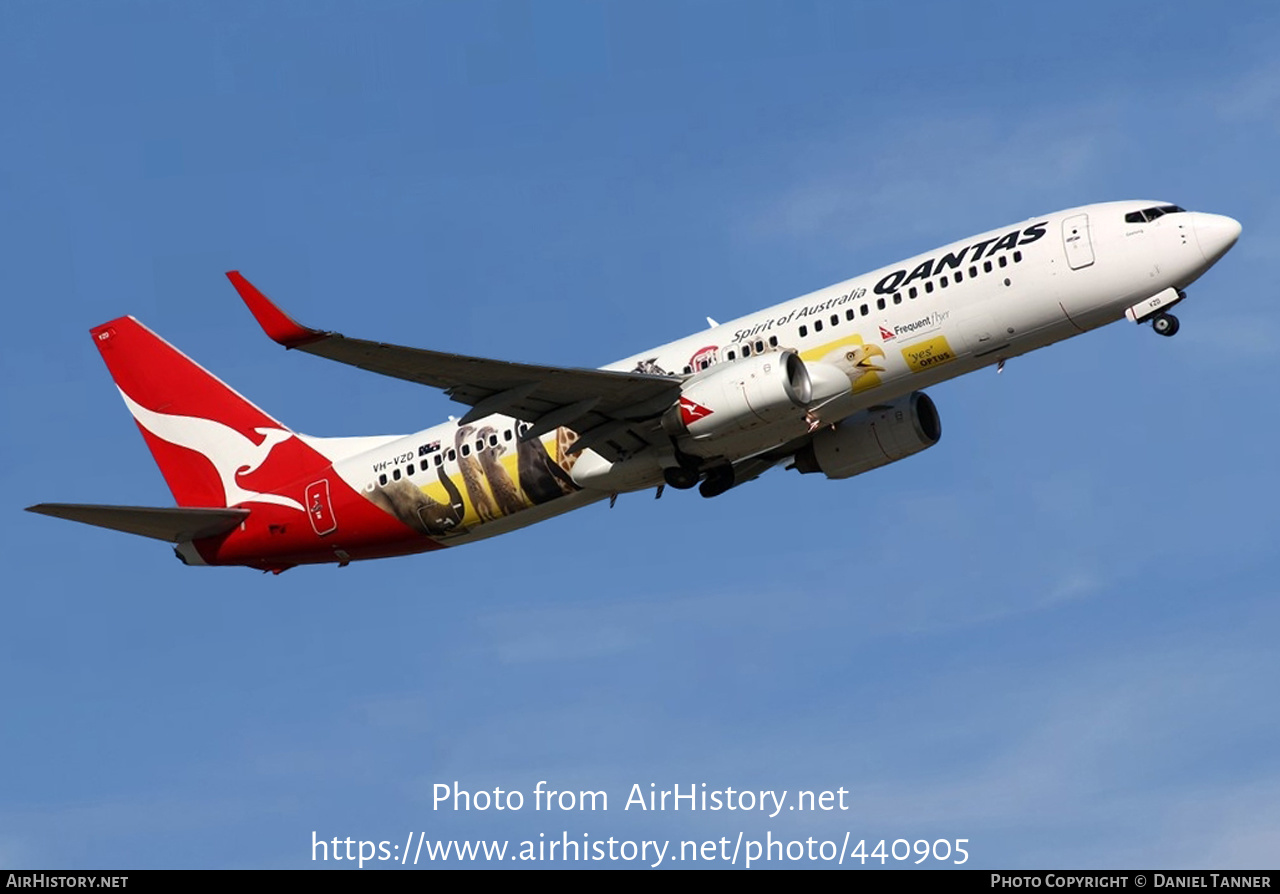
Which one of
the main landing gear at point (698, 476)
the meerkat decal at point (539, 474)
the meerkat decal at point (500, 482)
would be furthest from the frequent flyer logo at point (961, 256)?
the meerkat decal at point (500, 482)

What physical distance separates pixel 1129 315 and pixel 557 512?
15.3 metres

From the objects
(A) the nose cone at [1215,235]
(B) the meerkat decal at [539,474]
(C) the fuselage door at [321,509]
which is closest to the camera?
(A) the nose cone at [1215,235]

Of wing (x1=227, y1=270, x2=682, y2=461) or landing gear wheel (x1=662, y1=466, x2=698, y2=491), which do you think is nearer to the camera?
wing (x1=227, y1=270, x2=682, y2=461)

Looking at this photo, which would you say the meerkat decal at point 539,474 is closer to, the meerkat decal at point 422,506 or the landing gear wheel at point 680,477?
the meerkat decal at point 422,506

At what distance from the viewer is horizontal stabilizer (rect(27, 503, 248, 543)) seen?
45.5 meters

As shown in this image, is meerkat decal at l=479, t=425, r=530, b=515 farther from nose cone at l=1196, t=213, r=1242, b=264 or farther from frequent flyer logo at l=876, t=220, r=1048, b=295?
nose cone at l=1196, t=213, r=1242, b=264

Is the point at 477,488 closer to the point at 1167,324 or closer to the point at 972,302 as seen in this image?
the point at 972,302

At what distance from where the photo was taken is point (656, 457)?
148ft

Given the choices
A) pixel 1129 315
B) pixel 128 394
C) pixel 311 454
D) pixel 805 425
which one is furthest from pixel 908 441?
pixel 128 394

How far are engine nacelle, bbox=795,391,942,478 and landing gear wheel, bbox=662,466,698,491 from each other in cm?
427

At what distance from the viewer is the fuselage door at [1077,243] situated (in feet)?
137

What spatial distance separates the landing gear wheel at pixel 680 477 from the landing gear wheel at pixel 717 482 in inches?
43.2

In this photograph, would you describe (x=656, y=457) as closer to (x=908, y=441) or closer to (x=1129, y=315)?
(x=908, y=441)

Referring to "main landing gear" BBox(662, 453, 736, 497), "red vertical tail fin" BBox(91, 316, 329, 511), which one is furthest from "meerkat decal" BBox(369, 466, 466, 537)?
"main landing gear" BBox(662, 453, 736, 497)
